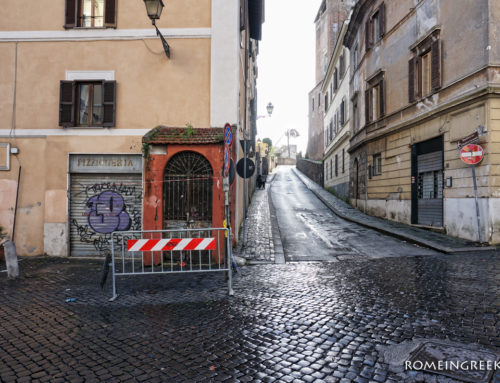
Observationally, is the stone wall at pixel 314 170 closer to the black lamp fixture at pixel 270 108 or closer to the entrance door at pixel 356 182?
the black lamp fixture at pixel 270 108

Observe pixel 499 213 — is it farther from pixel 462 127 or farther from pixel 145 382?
pixel 145 382

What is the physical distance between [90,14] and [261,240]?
9162 mm

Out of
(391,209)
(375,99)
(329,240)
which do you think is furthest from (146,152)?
(375,99)

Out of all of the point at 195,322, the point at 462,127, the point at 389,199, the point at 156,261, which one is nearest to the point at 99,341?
the point at 195,322

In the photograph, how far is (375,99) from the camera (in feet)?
63.2

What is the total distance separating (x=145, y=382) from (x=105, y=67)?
33.2 ft

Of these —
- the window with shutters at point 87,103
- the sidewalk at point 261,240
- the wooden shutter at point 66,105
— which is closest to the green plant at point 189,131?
the window with shutters at point 87,103

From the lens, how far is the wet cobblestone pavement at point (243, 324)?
3480mm

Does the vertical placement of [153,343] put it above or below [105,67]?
below

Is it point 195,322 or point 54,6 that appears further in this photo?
point 54,6

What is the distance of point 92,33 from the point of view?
428 inches

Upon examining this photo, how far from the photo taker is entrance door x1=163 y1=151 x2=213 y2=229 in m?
9.73

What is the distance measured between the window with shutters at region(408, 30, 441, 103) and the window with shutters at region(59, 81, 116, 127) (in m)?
11.6

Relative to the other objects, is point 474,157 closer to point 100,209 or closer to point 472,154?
point 472,154
